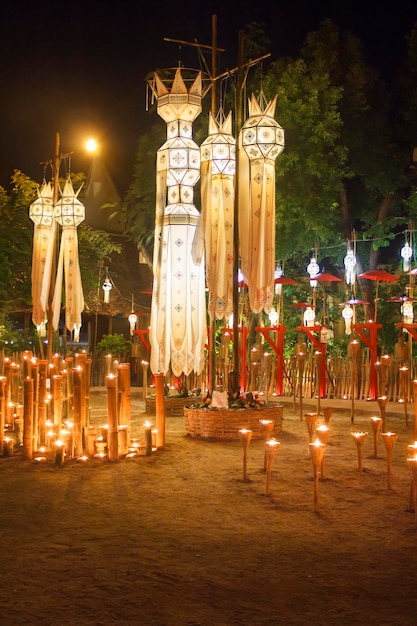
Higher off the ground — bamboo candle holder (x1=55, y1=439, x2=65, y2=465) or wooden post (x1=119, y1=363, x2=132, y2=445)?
wooden post (x1=119, y1=363, x2=132, y2=445)

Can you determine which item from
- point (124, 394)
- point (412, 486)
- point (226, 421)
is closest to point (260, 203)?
point (226, 421)

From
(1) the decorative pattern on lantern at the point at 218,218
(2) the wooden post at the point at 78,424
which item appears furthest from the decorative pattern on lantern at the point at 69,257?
(2) the wooden post at the point at 78,424

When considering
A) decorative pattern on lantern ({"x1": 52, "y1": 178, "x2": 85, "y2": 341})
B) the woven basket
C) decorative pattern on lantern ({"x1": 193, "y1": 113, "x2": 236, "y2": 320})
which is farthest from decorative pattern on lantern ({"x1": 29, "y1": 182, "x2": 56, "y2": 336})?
the woven basket

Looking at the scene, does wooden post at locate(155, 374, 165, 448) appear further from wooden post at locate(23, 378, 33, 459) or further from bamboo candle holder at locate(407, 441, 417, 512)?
bamboo candle holder at locate(407, 441, 417, 512)

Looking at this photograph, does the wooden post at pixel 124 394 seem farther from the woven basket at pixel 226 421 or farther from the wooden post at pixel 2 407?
the wooden post at pixel 2 407

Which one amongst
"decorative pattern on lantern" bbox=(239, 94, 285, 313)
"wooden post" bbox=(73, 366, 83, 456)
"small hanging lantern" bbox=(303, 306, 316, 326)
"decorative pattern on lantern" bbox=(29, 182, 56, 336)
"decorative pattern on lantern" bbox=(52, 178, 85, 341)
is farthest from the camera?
"small hanging lantern" bbox=(303, 306, 316, 326)

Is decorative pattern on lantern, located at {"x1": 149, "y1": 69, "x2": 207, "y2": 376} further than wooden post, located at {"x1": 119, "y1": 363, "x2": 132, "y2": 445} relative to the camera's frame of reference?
Yes

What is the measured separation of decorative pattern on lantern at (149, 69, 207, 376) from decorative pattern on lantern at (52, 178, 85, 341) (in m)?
2.76

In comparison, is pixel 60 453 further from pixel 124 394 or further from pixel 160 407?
pixel 160 407

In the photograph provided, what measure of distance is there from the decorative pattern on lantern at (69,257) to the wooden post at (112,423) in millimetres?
4691

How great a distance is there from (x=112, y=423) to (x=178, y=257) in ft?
8.90

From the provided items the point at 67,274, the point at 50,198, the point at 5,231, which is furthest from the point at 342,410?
the point at 5,231

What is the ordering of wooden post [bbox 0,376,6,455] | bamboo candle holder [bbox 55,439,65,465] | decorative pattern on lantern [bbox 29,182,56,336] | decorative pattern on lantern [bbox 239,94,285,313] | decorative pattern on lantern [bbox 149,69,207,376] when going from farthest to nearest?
1. decorative pattern on lantern [bbox 29,182,56,336]
2. decorative pattern on lantern [bbox 149,69,207,376]
3. decorative pattern on lantern [bbox 239,94,285,313]
4. wooden post [bbox 0,376,6,455]
5. bamboo candle holder [bbox 55,439,65,465]

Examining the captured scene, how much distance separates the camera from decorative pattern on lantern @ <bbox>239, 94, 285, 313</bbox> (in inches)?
342
